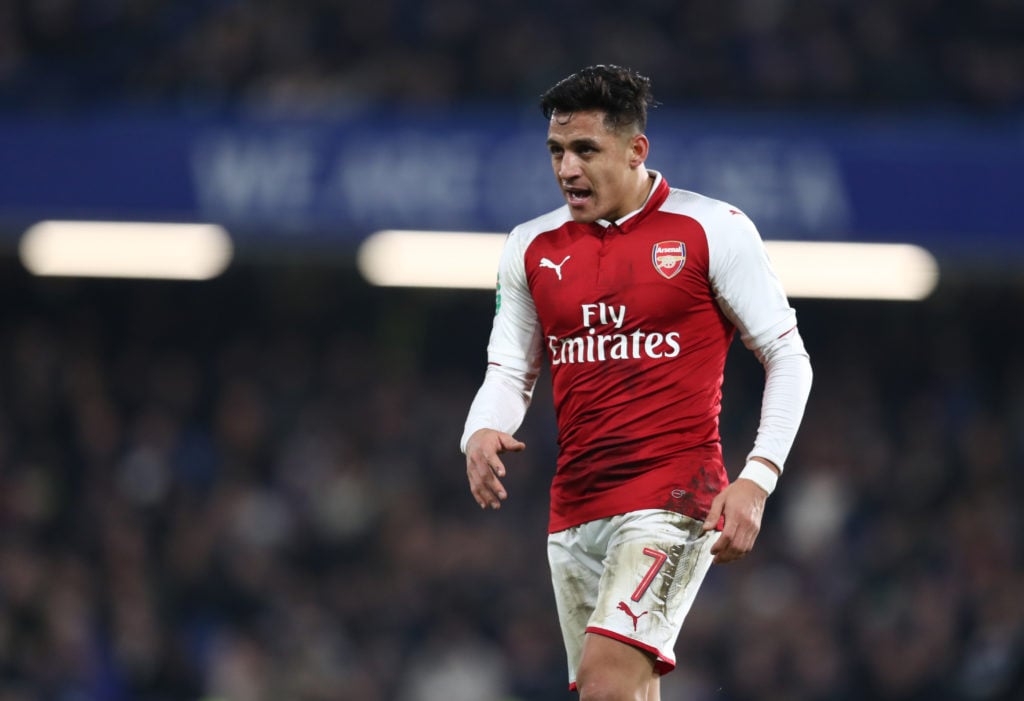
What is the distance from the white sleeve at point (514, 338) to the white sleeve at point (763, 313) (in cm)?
59

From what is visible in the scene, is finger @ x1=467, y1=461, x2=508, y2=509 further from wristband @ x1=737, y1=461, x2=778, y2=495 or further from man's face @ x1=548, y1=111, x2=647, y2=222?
man's face @ x1=548, y1=111, x2=647, y2=222

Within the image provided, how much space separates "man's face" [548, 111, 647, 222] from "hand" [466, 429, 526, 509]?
0.68 meters

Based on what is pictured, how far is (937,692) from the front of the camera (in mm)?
9117

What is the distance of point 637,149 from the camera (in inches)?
172

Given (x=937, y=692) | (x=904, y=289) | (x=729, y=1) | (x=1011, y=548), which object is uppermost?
(x=729, y=1)

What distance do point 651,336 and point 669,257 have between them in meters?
0.23

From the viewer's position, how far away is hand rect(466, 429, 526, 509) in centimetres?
412

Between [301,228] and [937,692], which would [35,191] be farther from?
[937,692]

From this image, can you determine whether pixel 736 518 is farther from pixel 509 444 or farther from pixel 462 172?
pixel 462 172

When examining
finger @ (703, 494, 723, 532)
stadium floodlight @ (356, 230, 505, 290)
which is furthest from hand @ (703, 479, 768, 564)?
stadium floodlight @ (356, 230, 505, 290)

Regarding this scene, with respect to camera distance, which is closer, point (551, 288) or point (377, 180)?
point (551, 288)

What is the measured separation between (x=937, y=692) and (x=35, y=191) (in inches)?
274

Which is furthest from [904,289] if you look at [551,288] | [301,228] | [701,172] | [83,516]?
[551,288]

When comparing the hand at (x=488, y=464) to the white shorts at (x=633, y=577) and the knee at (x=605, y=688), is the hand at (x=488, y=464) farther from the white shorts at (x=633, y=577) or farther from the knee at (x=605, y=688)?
the knee at (x=605, y=688)
